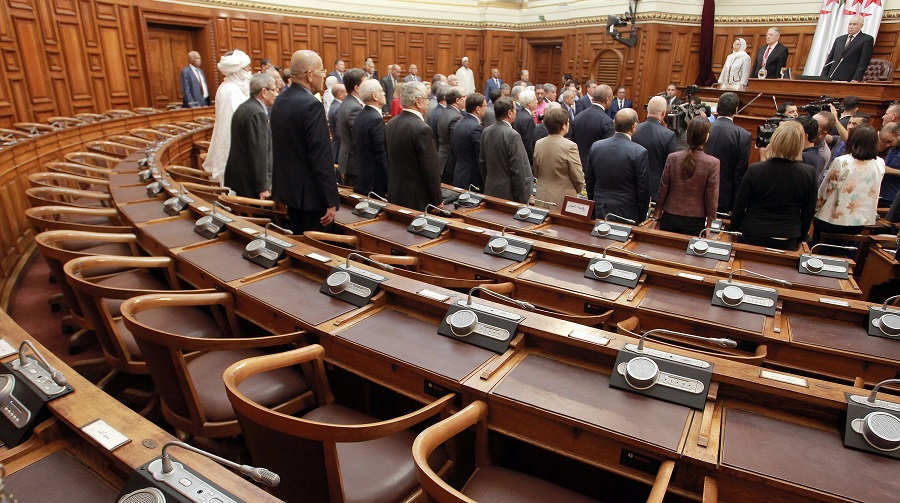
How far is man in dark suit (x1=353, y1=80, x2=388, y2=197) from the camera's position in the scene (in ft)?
12.9

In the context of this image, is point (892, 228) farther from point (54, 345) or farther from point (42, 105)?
point (42, 105)

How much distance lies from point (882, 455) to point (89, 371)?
302 centimetres

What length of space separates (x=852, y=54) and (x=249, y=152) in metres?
7.78

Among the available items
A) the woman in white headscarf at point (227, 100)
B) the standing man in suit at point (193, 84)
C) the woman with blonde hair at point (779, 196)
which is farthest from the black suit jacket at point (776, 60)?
the standing man in suit at point (193, 84)

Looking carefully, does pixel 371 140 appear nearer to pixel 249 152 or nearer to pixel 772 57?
pixel 249 152

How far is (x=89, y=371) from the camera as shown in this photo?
2.58 meters

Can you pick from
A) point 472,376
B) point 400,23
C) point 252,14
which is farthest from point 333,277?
point 400,23

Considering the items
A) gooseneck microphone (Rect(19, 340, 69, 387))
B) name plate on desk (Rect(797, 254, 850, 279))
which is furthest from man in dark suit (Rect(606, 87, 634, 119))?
gooseneck microphone (Rect(19, 340, 69, 387))

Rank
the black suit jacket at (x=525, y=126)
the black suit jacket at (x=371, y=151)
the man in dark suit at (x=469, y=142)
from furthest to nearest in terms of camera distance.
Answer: the black suit jacket at (x=525, y=126) → the man in dark suit at (x=469, y=142) → the black suit jacket at (x=371, y=151)

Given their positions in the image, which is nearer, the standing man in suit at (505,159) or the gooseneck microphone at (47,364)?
the gooseneck microphone at (47,364)

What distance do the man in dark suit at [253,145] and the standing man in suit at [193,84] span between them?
535cm

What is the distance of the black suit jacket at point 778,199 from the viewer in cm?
299

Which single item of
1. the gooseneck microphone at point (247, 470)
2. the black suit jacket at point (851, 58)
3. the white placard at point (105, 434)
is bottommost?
the white placard at point (105, 434)

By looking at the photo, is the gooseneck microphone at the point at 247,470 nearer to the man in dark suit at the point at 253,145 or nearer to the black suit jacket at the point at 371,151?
the man in dark suit at the point at 253,145
